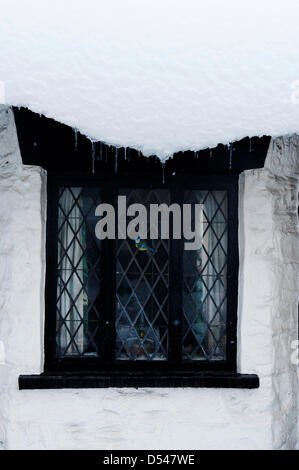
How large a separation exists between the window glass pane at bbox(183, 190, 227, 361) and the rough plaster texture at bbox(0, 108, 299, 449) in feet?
0.52

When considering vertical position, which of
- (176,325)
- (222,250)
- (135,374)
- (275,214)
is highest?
(275,214)

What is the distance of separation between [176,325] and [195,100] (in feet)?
5.71

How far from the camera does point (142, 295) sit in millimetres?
3945

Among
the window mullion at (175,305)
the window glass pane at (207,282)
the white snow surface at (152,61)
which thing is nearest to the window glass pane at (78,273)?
the window mullion at (175,305)

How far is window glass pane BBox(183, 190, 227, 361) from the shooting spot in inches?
156

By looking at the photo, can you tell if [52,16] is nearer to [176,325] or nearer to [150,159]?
[150,159]

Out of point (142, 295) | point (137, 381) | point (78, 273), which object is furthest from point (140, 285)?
point (137, 381)

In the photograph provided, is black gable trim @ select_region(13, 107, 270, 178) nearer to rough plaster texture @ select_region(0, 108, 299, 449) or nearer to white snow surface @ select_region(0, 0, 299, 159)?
rough plaster texture @ select_region(0, 108, 299, 449)

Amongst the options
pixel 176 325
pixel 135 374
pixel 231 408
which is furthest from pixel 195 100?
pixel 231 408

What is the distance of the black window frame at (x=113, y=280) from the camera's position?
3.86 metres

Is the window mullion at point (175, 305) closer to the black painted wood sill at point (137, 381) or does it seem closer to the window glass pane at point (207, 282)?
the window glass pane at point (207, 282)

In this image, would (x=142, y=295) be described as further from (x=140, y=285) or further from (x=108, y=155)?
(x=108, y=155)

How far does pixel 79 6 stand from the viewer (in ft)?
8.87

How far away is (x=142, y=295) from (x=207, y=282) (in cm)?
52
